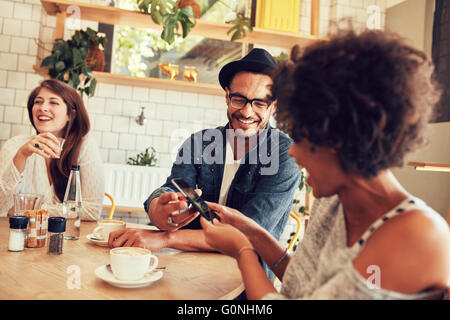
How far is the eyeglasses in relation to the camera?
1.85m

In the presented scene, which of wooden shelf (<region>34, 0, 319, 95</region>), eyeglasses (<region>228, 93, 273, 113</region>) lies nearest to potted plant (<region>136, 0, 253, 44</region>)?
wooden shelf (<region>34, 0, 319, 95</region>)

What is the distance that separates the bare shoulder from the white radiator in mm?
3042

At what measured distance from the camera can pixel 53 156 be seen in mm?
1901

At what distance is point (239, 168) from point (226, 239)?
82 centimetres

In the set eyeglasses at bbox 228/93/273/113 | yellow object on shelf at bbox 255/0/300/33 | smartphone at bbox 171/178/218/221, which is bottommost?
smartphone at bbox 171/178/218/221

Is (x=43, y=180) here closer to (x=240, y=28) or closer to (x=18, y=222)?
(x=18, y=222)

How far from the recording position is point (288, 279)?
108 centimetres

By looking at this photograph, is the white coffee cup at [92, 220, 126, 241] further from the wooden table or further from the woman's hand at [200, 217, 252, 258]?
the woman's hand at [200, 217, 252, 258]

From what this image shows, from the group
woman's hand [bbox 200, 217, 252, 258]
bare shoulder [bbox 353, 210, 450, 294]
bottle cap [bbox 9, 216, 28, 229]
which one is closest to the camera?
bare shoulder [bbox 353, 210, 450, 294]

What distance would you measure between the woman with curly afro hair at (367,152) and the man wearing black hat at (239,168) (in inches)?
25.4

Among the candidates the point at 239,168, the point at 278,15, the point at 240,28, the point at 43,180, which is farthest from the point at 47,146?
the point at 278,15
